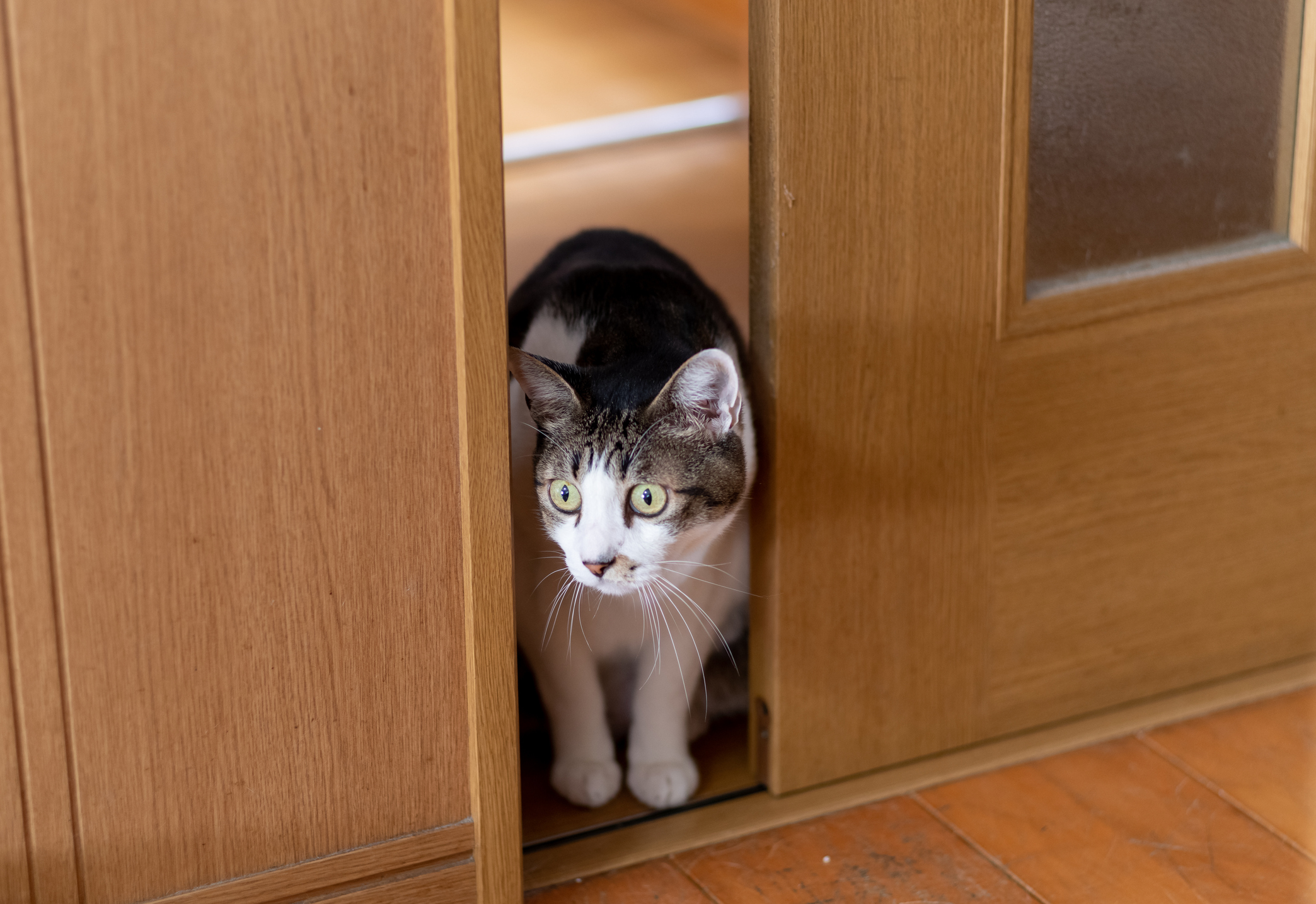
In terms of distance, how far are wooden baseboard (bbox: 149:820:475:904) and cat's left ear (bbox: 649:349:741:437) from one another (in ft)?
1.42

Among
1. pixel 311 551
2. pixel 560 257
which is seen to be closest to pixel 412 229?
pixel 311 551

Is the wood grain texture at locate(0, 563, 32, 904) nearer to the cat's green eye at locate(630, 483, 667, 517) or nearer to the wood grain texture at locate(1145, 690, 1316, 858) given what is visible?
the cat's green eye at locate(630, 483, 667, 517)

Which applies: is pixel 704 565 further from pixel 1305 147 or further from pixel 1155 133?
pixel 1305 147

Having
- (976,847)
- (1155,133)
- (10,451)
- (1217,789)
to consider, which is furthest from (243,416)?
(1217,789)

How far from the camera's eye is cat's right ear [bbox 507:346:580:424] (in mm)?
1209

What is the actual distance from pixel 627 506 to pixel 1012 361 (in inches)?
17.6

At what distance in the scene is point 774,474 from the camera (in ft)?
4.33

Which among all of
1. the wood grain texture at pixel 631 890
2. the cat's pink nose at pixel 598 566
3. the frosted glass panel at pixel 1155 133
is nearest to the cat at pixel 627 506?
the cat's pink nose at pixel 598 566

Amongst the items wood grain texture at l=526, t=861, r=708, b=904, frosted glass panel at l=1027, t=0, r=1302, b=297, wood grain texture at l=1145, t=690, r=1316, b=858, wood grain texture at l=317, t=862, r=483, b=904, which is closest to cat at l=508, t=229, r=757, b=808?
wood grain texture at l=526, t=861, r=708, b=904

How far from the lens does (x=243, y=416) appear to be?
40.8 inches

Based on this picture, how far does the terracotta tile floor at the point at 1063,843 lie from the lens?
129 cm

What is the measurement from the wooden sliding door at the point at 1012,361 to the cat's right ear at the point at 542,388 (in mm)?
209

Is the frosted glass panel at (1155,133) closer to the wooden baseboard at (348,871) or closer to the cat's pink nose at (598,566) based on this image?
the cat's pink nose at (598,566)

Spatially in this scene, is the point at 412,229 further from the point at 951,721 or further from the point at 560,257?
the point at 951,721
